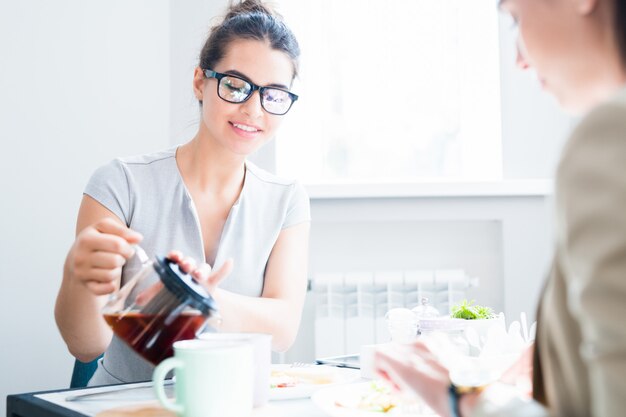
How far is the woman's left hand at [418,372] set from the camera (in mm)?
667

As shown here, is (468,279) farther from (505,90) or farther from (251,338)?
(251,338)

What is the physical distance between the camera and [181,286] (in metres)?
0.87

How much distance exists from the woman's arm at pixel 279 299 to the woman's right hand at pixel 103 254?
324 mm

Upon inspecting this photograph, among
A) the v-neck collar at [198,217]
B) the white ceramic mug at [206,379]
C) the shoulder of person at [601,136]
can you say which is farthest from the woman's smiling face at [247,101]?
the shoulder of person at [601,136]

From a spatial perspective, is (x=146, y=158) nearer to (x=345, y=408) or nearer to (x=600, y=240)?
(x=345, y=408)

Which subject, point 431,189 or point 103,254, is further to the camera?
point 431,189

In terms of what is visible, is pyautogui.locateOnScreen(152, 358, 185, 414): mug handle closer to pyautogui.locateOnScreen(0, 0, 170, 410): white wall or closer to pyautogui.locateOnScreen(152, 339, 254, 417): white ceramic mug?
pyautogui.locateOnScreen(152, 339, 254, 417): white ceramic mug

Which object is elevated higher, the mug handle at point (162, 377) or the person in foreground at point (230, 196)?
the person in foreground at point (230, 196)

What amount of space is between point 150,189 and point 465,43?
5.42 ft

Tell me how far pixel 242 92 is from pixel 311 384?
77 centimetres

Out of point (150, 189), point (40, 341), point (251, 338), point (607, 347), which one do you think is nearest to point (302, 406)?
point (251, 338)

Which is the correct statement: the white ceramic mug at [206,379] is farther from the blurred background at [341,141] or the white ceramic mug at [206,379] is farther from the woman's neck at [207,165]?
the blurred background at [341,141]

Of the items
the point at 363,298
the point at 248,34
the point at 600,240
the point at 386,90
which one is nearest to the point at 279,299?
the point at 248,34

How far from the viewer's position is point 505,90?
8.79 ft
